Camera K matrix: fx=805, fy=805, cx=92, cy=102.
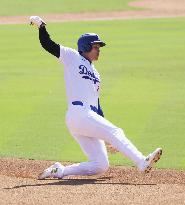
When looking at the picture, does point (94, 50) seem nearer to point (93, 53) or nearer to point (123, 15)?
point (93, 53)

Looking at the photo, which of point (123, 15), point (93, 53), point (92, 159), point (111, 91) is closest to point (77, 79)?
point (93, 53)

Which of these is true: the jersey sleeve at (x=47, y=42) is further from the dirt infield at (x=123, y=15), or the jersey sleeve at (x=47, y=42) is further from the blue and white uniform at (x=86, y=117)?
the dirt infield at (x=123, y=15)

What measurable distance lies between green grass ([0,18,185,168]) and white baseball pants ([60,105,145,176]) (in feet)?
6.14

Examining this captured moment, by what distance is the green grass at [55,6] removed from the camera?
32.3m

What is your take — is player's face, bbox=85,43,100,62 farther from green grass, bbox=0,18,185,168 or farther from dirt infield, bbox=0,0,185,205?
green grass, bbox=0,18,185,168

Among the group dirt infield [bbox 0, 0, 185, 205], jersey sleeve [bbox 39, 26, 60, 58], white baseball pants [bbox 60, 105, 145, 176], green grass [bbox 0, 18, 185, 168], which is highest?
jersey sleeve [bbox 39, 26, 60, 58]

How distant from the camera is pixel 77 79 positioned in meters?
9.90

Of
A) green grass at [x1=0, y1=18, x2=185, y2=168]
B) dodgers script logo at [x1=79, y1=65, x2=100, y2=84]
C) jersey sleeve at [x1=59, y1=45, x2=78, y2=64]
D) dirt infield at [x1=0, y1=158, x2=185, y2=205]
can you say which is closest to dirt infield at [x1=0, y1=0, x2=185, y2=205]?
dirt infield at [x1=0, y1=158, x2=185, y2=205]

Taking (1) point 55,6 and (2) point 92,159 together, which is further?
(1) point 55,6

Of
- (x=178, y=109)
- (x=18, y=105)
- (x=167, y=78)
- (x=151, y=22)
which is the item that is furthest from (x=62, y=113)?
(x=151, y=22)

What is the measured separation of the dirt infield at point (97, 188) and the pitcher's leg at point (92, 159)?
14cm

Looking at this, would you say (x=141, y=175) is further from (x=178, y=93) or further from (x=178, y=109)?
(x=178, y=93)

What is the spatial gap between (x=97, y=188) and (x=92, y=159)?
78 cm

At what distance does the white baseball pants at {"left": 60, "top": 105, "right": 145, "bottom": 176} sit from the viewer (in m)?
9.64
